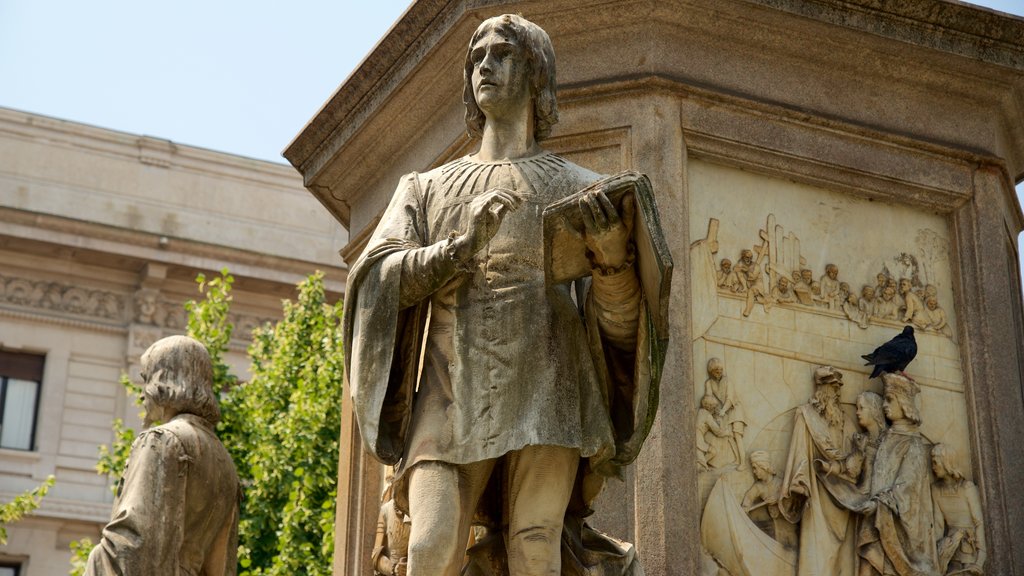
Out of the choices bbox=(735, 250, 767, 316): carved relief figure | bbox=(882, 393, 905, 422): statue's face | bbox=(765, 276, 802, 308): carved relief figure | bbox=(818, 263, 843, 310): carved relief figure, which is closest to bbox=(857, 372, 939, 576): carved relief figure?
bbox=(882, 393, 905, 422): statue's face

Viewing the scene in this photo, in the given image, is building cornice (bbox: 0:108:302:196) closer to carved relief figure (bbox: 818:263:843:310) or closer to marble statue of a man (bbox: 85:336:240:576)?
marble statue of a man (bbox: 85:336:240:576)

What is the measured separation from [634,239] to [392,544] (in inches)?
89.9

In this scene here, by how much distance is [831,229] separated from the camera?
10188mm

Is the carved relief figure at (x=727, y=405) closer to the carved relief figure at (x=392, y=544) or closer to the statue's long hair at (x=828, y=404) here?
the statue's long hair at (x=828, y=404)

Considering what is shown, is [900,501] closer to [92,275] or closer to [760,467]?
[760,467]

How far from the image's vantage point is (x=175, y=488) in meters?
9.45

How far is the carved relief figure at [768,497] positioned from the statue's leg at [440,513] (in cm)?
305

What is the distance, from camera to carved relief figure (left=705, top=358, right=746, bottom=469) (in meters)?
9.41

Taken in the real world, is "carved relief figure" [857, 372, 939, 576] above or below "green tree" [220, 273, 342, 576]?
below

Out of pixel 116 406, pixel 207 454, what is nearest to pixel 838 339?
pixel 207 454

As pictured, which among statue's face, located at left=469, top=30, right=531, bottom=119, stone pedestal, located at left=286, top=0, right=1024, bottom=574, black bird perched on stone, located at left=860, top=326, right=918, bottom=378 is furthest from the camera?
black bird perched on stone, located at left=860, top=326, right=918, bottom=378

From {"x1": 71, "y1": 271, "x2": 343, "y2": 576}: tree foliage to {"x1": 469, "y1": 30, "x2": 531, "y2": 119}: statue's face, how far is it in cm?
1626

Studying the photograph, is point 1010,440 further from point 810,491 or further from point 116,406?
point 116,406

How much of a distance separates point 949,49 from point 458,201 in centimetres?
465
